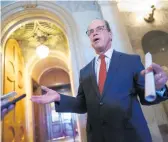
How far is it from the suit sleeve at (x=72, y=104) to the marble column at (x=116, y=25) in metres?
1.30

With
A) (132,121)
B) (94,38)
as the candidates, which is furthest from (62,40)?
(132,121)

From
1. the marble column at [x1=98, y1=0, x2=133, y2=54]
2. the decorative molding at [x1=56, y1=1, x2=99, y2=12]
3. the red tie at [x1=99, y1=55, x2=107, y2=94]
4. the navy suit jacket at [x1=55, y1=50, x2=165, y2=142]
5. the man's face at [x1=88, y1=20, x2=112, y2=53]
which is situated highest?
the decorative molding at [x1=56, y1=1, x2=99, y2=12]

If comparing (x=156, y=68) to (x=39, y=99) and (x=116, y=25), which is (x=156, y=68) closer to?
(x=39, y=99)

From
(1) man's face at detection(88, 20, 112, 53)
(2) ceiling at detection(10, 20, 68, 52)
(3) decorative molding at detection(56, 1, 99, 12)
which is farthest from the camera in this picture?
(2) ceiling at detection(10, 20, 68, 52)

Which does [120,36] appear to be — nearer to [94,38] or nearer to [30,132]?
[94,38]

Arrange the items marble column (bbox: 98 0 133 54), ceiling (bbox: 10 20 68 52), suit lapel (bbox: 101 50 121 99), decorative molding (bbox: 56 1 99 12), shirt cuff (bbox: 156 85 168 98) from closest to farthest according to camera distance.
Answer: shirt cuff (bbox: 156 85 168 98) < suit lapel (bbox: 101 50 121 99) < marble column (bbox: 98 0 133 54) < decorative molding (bbox: 56 1 99 12) < ceiling (bbox: 10 20 68 52)

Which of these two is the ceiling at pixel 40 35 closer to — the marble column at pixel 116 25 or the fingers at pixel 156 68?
the marble column at pixel 116 25

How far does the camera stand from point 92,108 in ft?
4.09

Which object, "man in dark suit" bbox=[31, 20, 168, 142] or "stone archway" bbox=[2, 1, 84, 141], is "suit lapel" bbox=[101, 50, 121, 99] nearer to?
"man in dark suit" bbox=[31, 20, 168, 142]

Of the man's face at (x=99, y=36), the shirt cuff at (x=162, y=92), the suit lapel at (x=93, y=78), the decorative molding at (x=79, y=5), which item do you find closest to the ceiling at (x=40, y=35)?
the decorative molding at (x=79, y=5)

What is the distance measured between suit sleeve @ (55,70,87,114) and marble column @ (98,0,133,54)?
1.30 meters

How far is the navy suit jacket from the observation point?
1.10 meters

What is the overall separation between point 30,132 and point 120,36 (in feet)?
11.0

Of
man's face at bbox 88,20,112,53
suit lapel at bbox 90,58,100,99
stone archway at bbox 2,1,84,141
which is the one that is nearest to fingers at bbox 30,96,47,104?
suit lapel at bbox 90,58,100,99
